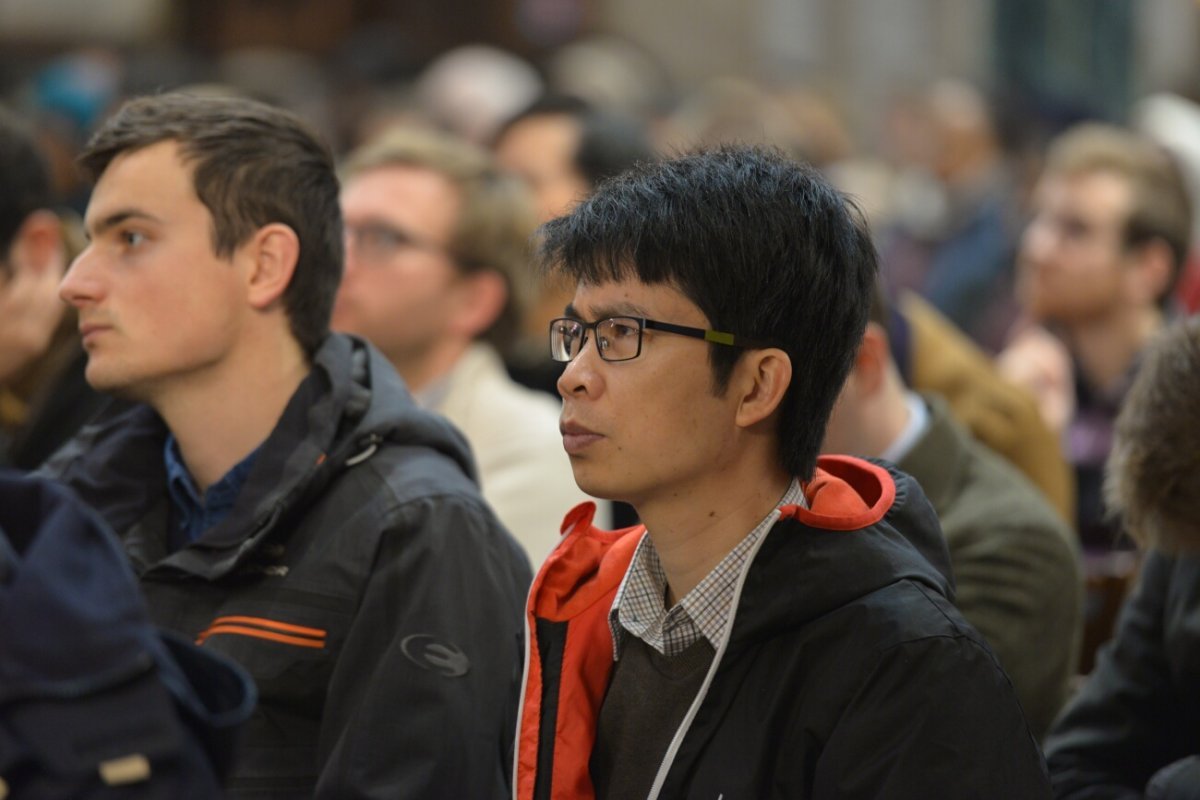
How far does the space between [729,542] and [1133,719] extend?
2.65ft

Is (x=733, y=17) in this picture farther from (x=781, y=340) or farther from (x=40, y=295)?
(x=781, y=340)

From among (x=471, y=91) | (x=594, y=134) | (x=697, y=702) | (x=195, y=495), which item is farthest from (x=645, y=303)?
(x=471, y=91)

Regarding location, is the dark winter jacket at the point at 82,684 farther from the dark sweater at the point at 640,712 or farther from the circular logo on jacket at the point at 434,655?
the circular logo on jacket at the point at 434,655

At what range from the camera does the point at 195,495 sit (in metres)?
2.51

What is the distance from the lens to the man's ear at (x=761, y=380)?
A: 6.30 feet

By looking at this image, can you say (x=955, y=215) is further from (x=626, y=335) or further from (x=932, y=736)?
(x=932, y=736)

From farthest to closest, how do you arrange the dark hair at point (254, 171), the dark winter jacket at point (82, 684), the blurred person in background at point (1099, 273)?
1. the blurred person in background at point (1099, 273)
2. the dark hair at point (254, 171)
3. the dark winter jacket at point (82, 684)

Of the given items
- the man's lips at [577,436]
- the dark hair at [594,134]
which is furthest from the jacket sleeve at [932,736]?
the dark hair at [594,134]

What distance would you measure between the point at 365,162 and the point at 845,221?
2180mm

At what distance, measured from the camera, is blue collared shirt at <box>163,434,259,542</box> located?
8.07 feet

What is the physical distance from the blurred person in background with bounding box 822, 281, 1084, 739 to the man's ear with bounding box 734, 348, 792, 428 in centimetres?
84

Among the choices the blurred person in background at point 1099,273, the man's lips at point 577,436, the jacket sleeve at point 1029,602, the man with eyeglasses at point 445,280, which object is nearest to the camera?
the man's lips at point 577,436

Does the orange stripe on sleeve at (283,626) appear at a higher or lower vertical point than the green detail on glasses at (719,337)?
lower

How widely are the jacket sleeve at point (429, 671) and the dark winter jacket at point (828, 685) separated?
0.37ft
